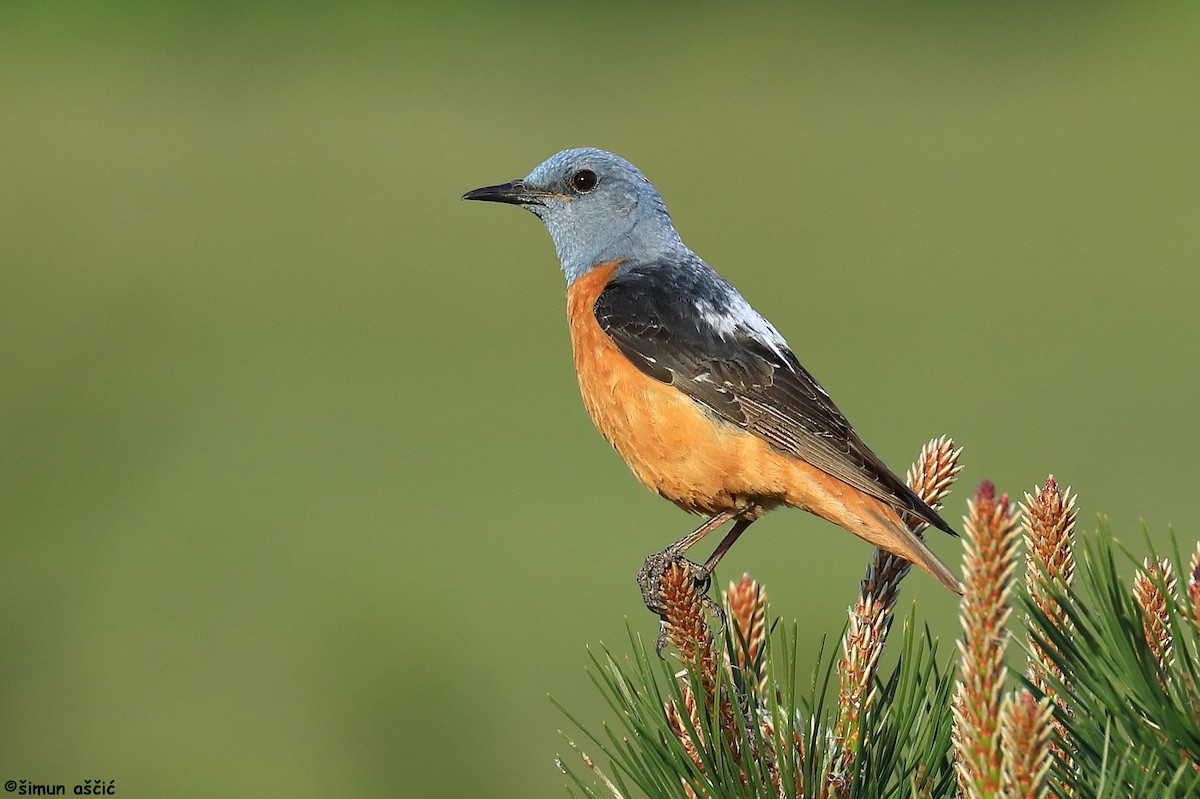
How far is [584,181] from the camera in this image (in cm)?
477

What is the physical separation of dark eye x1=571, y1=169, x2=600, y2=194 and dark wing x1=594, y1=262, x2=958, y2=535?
0.53 m

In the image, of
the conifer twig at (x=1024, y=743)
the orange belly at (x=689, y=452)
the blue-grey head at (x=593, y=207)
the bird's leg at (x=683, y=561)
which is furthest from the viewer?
the blue-grey head at (x=593, y=207)

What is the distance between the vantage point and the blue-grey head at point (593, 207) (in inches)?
183

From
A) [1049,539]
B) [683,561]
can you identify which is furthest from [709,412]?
[1049,539]

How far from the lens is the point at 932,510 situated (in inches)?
108

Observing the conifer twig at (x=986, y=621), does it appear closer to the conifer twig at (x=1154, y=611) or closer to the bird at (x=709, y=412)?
the conifer twig at (x=1154, y=611)

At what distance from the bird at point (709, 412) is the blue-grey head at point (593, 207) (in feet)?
0.61

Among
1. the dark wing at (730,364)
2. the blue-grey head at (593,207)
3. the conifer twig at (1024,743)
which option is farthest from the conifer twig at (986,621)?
the blue-grey head at (593,207)

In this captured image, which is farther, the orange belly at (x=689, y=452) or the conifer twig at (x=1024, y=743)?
the orange belly at (x=689, y=452)

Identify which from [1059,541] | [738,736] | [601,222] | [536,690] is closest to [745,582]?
[738,736]

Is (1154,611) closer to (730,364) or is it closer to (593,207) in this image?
(730,364)

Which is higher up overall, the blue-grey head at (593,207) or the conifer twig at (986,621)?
the blue-grey head at (593,207)

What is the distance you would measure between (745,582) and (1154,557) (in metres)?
0.64

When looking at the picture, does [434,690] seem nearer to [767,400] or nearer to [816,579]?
[816,579]
